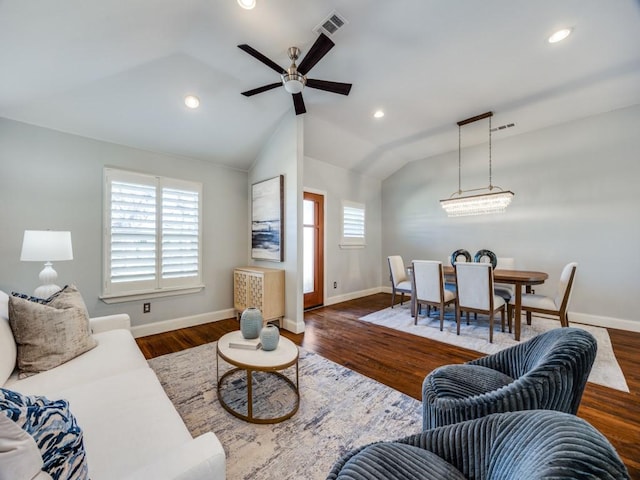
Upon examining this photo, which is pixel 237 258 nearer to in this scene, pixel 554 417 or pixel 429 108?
pixel 429 108

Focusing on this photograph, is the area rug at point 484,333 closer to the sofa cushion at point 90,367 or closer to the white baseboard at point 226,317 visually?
the white baseboard at point 226,317

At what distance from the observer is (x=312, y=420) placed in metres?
1.83

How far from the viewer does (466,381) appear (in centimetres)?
137

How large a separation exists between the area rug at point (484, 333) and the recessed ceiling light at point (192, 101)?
149 inches

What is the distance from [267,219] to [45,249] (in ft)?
7.67

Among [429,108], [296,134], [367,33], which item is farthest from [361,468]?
[429,108]

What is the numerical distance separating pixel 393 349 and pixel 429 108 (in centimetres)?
336

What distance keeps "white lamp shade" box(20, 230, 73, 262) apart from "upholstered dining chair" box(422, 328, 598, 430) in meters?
3.18

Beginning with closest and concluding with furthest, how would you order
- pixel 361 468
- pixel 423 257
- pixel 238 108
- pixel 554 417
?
pixel 554 417 → pixel 361 468 → pixel 238 108 → pixel 423 257

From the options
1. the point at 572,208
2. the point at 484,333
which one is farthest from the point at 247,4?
the point at 572,208

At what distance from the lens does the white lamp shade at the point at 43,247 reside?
2275 millimetres

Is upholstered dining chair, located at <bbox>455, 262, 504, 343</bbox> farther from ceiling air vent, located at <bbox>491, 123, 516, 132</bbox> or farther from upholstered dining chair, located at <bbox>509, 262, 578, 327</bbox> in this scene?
ceiling air vent, located at <bbox>491, 123, 516, 132</bbox>

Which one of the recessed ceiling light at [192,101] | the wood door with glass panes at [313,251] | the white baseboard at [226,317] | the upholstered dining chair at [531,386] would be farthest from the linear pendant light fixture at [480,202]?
the recessed ceiling light at [192,101]

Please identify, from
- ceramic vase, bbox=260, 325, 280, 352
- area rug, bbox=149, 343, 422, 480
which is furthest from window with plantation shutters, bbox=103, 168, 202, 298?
ceramic vase, bbox=260, 325, 280, 352
